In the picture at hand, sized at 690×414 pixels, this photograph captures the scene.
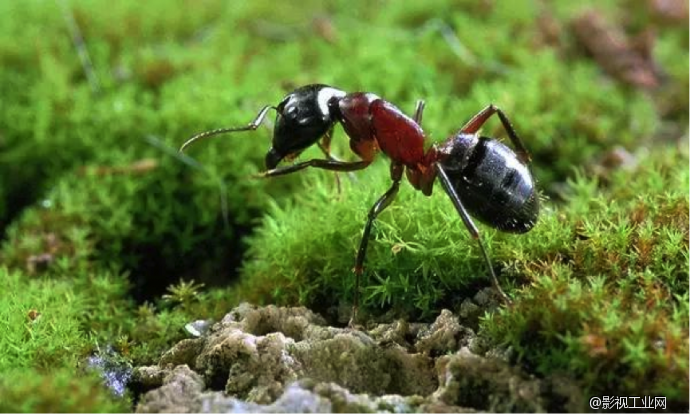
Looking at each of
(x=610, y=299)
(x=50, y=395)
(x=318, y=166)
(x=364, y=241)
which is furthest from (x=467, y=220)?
(x=50, y=395)

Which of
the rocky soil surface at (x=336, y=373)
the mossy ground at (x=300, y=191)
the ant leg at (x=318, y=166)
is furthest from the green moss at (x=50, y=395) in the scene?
the ant leg at (x=318, y=166)

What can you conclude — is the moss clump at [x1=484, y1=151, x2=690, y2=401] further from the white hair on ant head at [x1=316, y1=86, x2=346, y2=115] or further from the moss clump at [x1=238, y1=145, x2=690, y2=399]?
the white hair on ant head at [x1=316, y1=86, x2=346, y2=115]

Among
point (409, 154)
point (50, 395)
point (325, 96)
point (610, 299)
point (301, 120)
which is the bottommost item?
point (50, 395)

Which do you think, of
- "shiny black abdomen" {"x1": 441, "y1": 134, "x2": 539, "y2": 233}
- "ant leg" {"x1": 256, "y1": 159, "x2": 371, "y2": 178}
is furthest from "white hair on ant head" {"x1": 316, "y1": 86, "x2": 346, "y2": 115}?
"shiny black abdomen" {"x1": 441, "y1": 134, "x2": 539, "y2": 233}

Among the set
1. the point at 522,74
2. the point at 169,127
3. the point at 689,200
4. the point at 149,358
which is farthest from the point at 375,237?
the point at 522,74

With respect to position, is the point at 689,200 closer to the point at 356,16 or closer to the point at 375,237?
the point at 375,237

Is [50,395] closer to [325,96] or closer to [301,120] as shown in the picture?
[301,120]
